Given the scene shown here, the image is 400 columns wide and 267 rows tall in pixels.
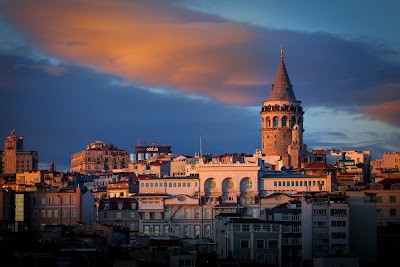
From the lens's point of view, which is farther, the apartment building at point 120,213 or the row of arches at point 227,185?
the row of arches at point 227,185

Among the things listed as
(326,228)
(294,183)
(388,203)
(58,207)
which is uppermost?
(294,183)

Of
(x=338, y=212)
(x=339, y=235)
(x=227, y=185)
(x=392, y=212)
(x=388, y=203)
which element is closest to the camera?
(x=339, y=235)

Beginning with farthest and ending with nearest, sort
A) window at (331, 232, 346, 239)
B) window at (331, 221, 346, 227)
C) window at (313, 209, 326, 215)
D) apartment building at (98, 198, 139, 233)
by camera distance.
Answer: apartment building at (98, 198, 139, 233), window at (313, 209, 326, 215), window at (331, 221, 346, 227), window at (331, 232, 346, 239)

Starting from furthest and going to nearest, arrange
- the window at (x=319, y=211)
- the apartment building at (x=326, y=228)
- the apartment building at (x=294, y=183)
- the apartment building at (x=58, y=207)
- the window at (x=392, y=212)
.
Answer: the apartment building at (x=294, y=183) → the apartment building at (x=58, y=207) → the window at (x=392, y=212) → the window at (x=319, y=211) → the apartment building at (x=326, y=228)

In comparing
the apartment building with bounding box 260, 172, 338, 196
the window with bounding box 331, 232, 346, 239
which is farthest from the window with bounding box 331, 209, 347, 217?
the apartment building with bounding box 260, 172, 338, 196

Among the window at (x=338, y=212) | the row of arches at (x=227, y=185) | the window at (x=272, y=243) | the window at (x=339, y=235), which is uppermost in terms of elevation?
the row of arches at (x=227, y=185)

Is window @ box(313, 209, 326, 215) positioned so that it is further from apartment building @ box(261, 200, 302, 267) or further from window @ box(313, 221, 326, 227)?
apartment building @ box(261, 200, 302, 267)

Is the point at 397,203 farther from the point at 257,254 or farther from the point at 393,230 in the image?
the point at 257,254

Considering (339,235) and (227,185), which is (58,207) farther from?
(339,235)

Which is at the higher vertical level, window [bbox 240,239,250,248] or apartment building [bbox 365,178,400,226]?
A: apartment building [bbox 365,178,400,226]

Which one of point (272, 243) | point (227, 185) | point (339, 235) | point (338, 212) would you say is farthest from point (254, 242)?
point (227, 185)

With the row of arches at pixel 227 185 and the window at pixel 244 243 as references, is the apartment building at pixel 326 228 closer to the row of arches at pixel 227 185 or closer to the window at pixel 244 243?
the window at pixel 244 243

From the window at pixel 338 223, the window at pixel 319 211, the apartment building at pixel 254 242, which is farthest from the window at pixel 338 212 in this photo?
the apartment building at pixel 254 242

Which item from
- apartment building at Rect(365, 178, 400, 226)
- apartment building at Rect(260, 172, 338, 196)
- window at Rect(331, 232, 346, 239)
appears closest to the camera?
window at Rect(331, 232, 346, 239)
